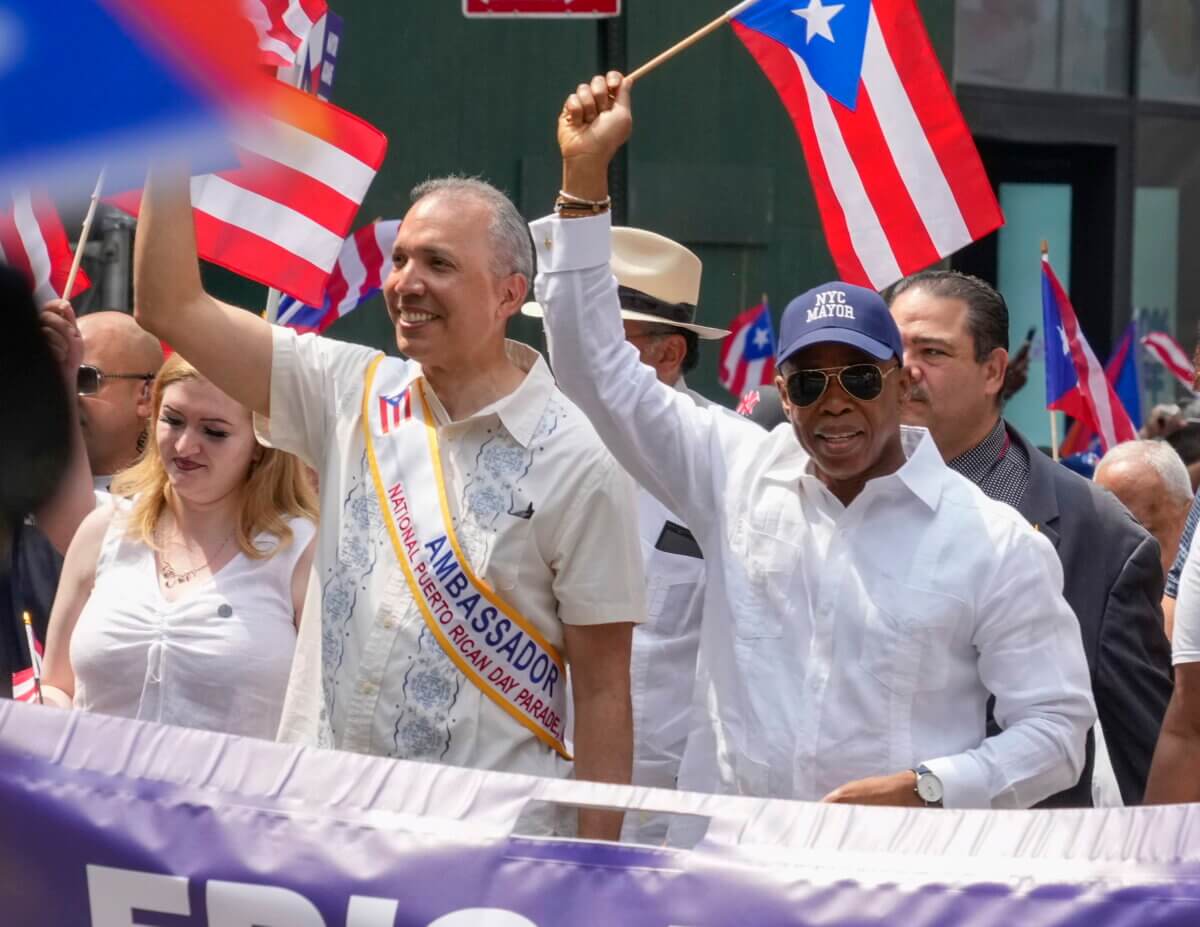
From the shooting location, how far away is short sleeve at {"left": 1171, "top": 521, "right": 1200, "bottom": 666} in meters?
3.89

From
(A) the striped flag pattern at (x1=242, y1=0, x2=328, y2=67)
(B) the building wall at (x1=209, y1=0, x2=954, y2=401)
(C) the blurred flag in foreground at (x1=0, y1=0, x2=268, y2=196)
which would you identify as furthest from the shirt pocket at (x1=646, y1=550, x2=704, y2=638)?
(B) the building wall at (x1=209, y1=0, x2=954, y2=401)

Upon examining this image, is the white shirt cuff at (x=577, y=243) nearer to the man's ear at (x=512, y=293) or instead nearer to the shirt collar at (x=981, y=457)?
the man's ear at (x=512, y=293)

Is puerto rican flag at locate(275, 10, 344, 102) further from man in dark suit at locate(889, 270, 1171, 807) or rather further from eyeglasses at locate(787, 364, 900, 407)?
eyeglasses at locate(787, 364, 900, 407)

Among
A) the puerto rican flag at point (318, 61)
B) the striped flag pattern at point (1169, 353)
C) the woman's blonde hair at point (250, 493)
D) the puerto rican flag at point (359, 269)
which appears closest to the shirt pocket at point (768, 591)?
the woman's blonde hair at point (250, 493)

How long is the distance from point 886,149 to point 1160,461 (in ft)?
6.07

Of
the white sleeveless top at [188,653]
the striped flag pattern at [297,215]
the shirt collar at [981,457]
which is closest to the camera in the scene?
the white sleeveless top at [188,653]

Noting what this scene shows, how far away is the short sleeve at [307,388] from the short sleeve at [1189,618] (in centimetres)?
171

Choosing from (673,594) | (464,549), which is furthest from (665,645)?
(464,549)

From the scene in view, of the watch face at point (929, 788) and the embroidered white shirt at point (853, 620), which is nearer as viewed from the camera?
the watch face at point (929, 788)

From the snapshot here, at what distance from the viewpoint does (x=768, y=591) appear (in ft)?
11.5

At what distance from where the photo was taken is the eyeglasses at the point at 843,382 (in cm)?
356

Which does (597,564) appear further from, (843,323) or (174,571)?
(174,571)

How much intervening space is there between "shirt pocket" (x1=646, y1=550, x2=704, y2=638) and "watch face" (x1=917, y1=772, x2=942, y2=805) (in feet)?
4.38

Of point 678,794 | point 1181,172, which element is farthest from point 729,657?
point 1181,172
